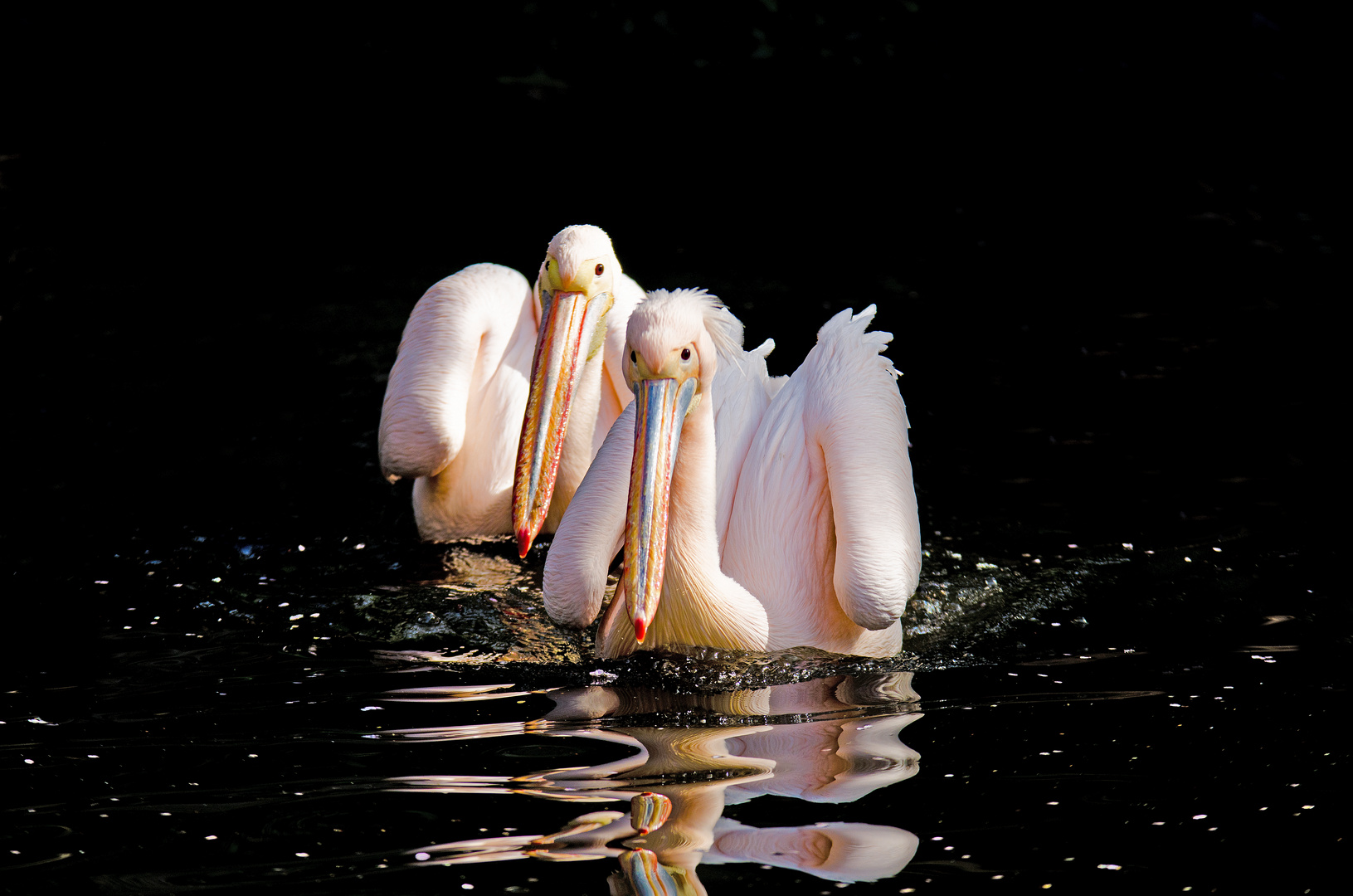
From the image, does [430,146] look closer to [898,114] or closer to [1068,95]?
[898,114]

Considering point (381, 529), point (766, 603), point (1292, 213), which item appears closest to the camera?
point (766, 603)

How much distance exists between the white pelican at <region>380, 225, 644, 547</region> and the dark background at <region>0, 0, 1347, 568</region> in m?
0.50

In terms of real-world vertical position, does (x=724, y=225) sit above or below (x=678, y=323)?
above

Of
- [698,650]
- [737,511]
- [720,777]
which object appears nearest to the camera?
[720,777]

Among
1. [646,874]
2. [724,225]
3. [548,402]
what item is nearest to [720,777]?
[646,874]

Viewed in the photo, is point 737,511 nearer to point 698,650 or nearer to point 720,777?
point 698,650

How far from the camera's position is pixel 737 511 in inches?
163

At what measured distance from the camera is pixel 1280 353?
253 inches

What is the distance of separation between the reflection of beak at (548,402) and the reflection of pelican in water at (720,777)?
0.69 meters

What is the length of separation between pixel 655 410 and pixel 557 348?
0.86 m

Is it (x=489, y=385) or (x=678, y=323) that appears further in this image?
(x=489, y=385)

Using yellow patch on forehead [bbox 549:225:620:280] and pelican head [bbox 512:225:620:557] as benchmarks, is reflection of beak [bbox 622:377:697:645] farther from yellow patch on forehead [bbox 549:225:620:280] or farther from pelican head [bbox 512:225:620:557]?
yellow patch on forehead [bbox 549:225:620:280]

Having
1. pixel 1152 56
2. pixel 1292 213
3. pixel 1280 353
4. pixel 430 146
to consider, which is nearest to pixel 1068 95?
pixel 1152 56

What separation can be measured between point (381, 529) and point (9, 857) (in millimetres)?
2616
